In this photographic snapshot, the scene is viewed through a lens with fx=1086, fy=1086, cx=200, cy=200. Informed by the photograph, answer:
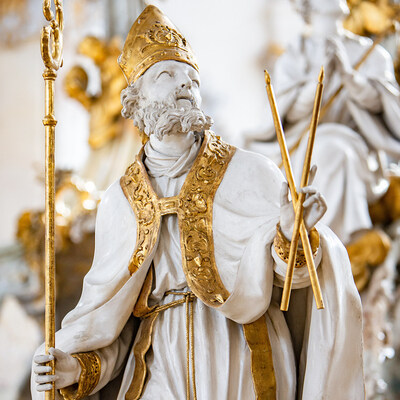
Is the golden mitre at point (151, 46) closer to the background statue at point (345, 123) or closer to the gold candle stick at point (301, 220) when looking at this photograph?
the gold candle stick at point (301, 220)

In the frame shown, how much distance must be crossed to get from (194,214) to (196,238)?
8 cm

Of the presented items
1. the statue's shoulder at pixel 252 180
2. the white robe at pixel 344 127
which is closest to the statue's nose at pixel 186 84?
the statue's shoulder at pixel 252 180

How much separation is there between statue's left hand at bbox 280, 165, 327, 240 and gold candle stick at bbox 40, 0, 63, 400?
71cm

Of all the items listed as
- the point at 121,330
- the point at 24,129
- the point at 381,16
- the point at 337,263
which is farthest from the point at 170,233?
Result: the point at 24,129

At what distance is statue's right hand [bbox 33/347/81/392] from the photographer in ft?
10.4

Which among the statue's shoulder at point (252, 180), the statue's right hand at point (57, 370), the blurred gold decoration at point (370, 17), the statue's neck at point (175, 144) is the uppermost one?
the blurred gold decoration at point (370, 17)

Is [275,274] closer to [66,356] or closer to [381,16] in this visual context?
[66,356]

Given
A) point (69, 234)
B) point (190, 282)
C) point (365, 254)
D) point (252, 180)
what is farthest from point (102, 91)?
point (190, 282)

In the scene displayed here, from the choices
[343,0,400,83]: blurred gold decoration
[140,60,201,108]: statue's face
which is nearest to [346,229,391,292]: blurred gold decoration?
[343,0,400,83]: blurred gold decoration

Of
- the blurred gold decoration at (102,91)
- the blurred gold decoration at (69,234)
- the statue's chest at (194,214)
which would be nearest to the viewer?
the statue's chest at (194,214)

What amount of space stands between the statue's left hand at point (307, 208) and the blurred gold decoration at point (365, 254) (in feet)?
8.01

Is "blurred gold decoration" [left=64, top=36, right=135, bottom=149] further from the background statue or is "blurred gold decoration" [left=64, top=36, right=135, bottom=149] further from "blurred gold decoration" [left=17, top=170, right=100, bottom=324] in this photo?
Result: the background statue

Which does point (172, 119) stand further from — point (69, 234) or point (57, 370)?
point (69, 234)

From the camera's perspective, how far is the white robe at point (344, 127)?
221 inches
